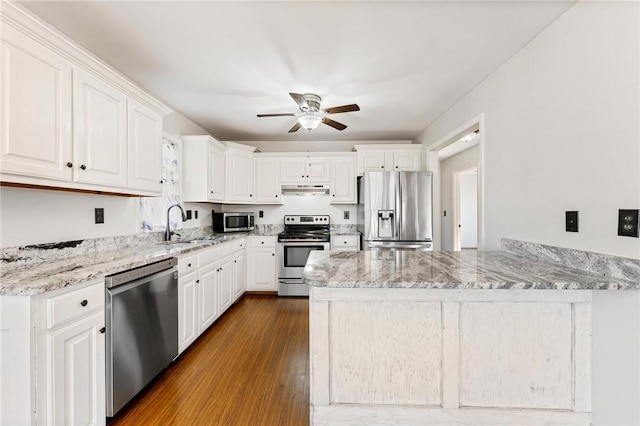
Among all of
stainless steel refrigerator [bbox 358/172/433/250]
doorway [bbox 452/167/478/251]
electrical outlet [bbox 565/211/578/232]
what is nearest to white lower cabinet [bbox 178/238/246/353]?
stainless steel refrigerator [bbox 358/172/433/250]

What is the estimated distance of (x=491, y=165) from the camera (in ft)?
7.61

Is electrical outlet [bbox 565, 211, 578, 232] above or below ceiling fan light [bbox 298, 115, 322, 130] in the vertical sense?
below

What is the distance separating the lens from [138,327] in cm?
176

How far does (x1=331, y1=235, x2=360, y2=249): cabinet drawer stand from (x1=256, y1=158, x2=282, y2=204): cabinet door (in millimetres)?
1117

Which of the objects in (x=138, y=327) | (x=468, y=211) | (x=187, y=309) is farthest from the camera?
(x=468, y=211)

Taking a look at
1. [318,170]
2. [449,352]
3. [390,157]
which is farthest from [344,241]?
[449,352]

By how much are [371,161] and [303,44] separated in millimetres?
2457

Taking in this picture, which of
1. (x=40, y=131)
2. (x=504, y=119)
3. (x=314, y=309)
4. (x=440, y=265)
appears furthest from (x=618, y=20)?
(x=40, y=131)

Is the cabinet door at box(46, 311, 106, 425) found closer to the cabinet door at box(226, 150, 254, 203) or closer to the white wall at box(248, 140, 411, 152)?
the cabinet door at box(226, 150, 254, 203)

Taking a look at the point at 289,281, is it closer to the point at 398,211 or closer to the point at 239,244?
the point at 239,244

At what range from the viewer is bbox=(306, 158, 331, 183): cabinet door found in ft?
14.0

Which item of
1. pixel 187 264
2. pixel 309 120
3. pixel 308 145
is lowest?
pixel 187 264

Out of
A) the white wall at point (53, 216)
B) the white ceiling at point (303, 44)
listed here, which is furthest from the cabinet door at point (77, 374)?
the white ceiling at point (303, 44)

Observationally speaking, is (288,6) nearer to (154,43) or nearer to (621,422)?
(154,43)
